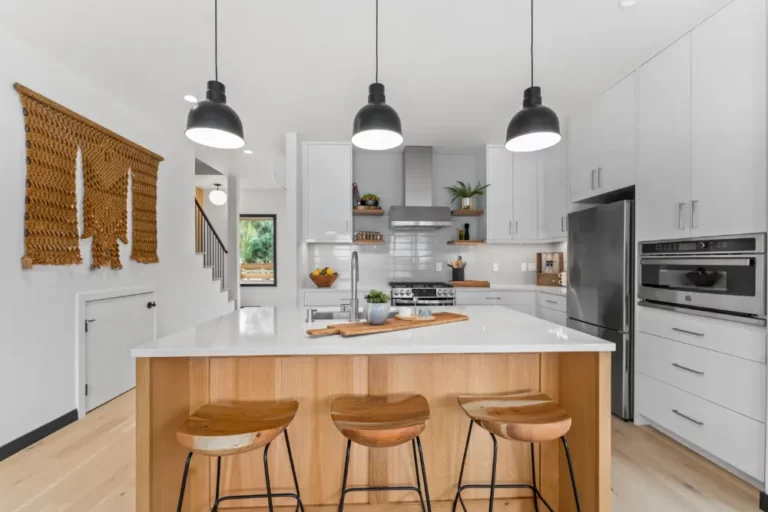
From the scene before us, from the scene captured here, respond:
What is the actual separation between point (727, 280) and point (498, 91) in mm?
1993

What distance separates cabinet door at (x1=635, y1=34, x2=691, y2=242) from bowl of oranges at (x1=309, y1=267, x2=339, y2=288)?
2.82m

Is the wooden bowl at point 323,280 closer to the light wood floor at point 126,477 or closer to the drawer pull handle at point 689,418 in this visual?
the light wood floor at point 126,477

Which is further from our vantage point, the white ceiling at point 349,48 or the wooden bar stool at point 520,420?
the white ceiling at point 349,48

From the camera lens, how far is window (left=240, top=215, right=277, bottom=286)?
787 centimetres

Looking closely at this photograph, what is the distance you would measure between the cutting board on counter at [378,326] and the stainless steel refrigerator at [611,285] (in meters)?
1.51

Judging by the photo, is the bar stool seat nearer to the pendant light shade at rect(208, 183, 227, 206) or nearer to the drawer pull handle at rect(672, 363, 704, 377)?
the drawer pull handle at rect(672, 363, 704, 377)

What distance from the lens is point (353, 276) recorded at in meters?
2.00

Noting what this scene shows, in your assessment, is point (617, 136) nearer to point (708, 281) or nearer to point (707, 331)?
point (708, 281)

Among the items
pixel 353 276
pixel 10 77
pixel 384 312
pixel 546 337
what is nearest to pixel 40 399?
pixel 10 77

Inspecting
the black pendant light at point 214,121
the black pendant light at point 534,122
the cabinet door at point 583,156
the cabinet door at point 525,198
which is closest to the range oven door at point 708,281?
the cabinet door at point 583,156

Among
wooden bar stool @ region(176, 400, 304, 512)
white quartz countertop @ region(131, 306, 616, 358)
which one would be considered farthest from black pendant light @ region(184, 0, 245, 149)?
wooden bar stool @ region(176, 400, 304, 512)

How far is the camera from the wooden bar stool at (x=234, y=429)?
1.23 m

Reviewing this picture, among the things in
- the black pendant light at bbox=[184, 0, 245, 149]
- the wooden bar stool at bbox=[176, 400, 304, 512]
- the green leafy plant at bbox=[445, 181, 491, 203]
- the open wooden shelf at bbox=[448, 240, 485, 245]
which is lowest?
the wooden bar stool at bbox=[176, 400, 304, 512]

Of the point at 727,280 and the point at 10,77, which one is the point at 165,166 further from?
the point at 727,280
